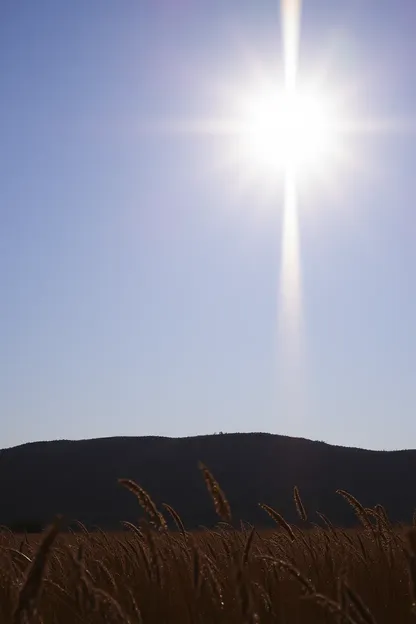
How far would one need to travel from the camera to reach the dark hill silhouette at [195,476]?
152 ft

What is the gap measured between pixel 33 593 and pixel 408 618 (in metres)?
1.89

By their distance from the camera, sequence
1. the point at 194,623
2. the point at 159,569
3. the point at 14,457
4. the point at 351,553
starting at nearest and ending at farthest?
the point at 194,623, the point at 159,569, the point at 351,553, the point at 14,457

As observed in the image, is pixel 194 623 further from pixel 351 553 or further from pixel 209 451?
pixel 209 451

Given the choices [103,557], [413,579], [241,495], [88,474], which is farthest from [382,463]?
[413,579]

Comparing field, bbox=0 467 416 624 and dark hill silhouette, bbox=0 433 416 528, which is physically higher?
dark hill silhouette, bbox=0 433 416 528

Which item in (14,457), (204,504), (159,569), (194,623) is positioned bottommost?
(194,623)

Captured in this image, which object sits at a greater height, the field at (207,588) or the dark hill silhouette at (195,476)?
the dark hill silhouette at (195,476)

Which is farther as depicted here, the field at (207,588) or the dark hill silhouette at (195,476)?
the dark hill silhouette at (195,476)

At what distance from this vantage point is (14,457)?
57969mm

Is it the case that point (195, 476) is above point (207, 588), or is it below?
above

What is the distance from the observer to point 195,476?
5269 centimetres

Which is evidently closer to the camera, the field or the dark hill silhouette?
the field

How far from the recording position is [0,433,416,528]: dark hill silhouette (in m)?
46.5

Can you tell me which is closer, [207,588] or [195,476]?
[207,588]
